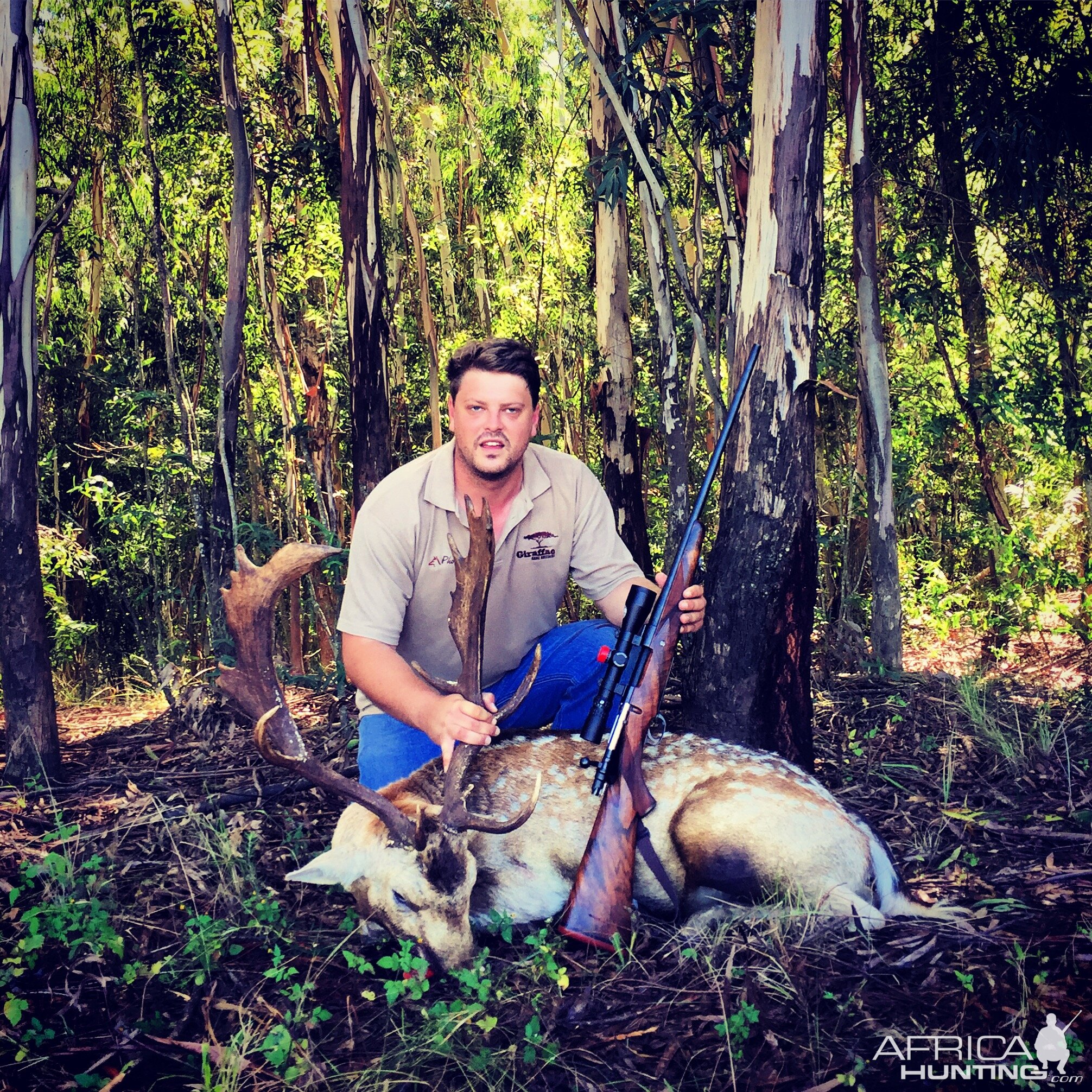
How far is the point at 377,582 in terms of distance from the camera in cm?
343

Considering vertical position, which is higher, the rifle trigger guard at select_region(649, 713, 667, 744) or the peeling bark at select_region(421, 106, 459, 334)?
the peeling bark at select_region(421, 106, 459, 334)

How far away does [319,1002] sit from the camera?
8.43 ft

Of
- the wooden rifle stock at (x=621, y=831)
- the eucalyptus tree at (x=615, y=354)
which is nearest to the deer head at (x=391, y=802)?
the wooden rifle stock at (x=621, y=831)

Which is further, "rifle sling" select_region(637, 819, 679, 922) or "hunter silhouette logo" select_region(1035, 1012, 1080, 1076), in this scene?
"rifle sling" select_region(637, 819, 679, 922)

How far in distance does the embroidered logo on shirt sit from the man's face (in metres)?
0.33

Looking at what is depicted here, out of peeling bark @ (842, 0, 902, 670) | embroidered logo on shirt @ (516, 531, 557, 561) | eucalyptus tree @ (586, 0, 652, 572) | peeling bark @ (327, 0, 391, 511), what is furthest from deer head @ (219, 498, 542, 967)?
eucalyptus tree @ (586, 0, 652, 572)

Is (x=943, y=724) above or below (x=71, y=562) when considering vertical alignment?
below

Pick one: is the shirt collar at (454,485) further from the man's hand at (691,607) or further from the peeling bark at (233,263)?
the peeling bark at (233,263)

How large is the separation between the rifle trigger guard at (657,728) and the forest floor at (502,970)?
2.09 feet

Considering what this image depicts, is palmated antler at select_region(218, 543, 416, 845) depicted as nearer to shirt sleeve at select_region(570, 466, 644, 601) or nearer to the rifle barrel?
the rifle barrel

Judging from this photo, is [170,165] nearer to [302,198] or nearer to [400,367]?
[302,198]

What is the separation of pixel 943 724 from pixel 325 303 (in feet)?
25.0

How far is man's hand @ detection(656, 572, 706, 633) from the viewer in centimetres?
326

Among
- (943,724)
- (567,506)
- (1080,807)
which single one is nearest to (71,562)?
(567,506)
